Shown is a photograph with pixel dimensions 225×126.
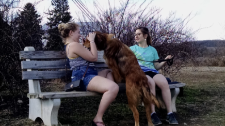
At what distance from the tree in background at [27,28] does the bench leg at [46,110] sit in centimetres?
101

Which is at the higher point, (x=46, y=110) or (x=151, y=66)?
(x=151, y=66)

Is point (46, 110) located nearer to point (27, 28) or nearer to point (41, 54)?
point (41, 54)

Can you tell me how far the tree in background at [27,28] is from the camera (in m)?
4.01

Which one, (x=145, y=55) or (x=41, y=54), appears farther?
(x=145, y=55)

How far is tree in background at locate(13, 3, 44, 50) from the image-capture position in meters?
4.01

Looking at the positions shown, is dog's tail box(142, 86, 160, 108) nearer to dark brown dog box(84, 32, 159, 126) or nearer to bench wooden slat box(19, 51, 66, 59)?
dark brown dog box(84, 32, 159, 126)

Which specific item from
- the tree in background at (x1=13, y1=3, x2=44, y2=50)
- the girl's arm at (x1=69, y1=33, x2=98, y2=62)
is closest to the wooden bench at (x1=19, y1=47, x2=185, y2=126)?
the tree in background at (x1=13, y1=3, x2=44, y2=50)

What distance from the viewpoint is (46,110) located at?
3.38 m

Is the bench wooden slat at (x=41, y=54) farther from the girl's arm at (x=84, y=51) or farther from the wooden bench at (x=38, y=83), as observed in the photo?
the girl's arm at (x=84, y=51)

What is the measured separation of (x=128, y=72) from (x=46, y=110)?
1262 mm

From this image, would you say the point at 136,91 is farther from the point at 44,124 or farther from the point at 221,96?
the point at 221,96

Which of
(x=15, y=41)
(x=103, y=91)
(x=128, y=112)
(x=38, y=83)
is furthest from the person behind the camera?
(x=128, y=112)

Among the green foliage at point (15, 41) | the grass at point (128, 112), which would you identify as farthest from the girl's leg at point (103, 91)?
the green foliage at point (15, 41)

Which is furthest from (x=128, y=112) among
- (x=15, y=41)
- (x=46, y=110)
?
(x=15, y=41)
